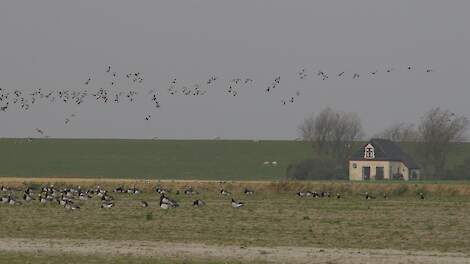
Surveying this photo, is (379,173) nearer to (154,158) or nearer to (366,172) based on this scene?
(366,172)

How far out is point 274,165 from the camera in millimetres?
131125

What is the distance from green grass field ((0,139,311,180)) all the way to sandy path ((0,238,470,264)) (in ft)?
275

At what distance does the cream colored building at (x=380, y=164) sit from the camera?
11525cm

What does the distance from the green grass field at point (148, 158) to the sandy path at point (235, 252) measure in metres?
84.0

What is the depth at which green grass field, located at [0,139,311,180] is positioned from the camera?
12156cm

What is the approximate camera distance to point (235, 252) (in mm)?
28938

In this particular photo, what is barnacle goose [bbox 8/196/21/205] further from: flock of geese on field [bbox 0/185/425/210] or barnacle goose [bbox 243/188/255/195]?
barnacle goose [bbox 243/188/255/195]

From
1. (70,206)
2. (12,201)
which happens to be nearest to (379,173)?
(12,201)

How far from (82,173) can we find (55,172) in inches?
133

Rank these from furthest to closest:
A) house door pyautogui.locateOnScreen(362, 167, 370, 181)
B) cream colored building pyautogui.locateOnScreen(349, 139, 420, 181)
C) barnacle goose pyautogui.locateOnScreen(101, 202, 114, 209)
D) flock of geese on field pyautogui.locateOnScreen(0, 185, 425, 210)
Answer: cream colored building pyautogui.locateOnScreen(349, 139, 420, 181) → house door pyautogui.locateOnScreen(362, 167, 370, 181) → flock of geese on field pyautogui.locateOnScreen(0, 185, 425, 210) → barnacle goose pyautogui.locateOnScreen(101, 202, 114, 209)

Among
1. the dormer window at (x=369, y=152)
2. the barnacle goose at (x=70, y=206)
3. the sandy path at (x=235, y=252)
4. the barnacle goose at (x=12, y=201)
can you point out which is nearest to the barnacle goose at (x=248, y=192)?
the barnacle goose at (x=12, y=201)

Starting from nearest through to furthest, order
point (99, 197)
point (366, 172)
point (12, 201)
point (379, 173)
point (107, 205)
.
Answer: point (107, 205) < point (12, 201) < point (99, 197) < point (366, 172) < point (379, 173)

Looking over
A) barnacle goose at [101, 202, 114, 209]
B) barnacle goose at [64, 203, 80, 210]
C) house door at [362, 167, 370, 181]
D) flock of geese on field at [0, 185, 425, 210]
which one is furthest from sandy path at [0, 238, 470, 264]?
house door at [362, 167, 370, 181]

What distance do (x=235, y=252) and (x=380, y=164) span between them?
88571 millimetres
